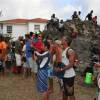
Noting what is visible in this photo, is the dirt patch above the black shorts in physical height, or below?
below

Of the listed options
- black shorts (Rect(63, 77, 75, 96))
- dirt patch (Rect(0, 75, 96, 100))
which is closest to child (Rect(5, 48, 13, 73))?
dirt patch (Rect(0, 75, 96, 100))

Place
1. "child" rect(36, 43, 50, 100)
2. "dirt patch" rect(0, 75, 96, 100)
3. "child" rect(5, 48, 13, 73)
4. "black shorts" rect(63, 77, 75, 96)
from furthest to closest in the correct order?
"child" rect(5, 48, 13, 73), "dirt patch" rect(0, 75, 96, 100), "child" rect(36, 43, 50, 100), "black shorts" rect(63, 77, 75, 96)

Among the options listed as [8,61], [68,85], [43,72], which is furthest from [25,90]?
[8,61]

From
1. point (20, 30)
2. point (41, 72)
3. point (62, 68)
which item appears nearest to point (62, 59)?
point (62, 68)

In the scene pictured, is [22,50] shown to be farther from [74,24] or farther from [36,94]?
[74,24]

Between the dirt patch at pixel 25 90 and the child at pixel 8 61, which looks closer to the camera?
the dirt patch at pixel 25 90

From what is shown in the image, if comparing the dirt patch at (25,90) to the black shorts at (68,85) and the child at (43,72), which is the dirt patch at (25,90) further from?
the black shorts at (68,85)

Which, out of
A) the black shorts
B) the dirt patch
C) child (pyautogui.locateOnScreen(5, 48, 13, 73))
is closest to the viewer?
the black shorts

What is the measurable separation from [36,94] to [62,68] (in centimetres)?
323

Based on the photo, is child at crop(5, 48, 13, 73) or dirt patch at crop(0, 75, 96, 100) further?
child at crop(5, 48, 13, 73)

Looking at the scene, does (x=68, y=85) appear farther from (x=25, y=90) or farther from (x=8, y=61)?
(x=8, y=61)

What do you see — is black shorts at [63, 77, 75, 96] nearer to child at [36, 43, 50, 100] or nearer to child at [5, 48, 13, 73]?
child at [36, 43, 50, 100]

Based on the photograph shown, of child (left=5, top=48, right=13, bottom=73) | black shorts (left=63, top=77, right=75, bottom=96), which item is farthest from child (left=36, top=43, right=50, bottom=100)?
child (left=5, top=48, right=13, bottom=73)

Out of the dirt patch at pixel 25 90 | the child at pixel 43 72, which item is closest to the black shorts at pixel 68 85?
the child at pixel 43 72
